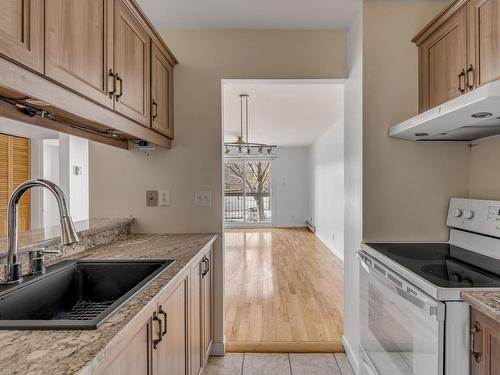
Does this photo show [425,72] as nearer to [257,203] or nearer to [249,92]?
[249,92]

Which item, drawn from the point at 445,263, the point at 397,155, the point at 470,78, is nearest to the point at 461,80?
the point at 470,78

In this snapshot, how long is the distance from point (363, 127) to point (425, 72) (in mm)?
486

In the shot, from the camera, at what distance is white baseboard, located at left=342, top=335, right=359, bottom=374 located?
2.12m

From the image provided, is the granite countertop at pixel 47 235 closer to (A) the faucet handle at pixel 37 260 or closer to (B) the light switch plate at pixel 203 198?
(A) the faucet handle at pixel 37 260

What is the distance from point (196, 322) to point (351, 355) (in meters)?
1.15

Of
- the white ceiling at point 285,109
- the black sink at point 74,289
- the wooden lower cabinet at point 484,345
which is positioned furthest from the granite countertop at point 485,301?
the white ceiling at point 285,109

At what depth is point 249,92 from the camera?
3871mm

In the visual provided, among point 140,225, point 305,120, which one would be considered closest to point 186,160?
point 140,225

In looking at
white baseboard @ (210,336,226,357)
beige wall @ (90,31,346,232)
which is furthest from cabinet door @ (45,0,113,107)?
white baseboard @ (210,336,226,357)

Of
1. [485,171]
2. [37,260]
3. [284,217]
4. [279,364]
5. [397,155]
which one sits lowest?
[279,364]

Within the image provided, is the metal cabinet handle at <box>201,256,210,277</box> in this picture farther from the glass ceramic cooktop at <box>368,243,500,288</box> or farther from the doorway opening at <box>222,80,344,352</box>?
the glass ceramic cooktop at <box>368,243,500,288</box>

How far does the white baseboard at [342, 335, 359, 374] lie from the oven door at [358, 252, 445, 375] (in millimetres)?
207

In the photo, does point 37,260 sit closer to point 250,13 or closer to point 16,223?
point 16,223

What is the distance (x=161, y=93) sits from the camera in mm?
2141
